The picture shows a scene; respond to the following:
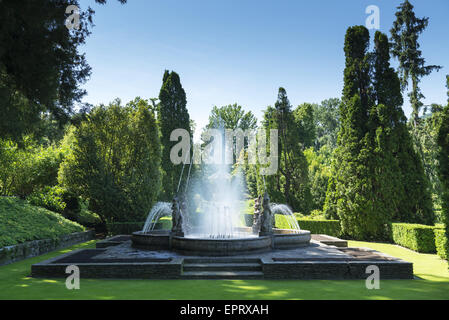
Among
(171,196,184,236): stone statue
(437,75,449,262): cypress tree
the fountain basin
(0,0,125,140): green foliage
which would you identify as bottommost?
the fountain basin

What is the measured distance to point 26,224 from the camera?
13.2 meters

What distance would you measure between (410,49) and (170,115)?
858 inches

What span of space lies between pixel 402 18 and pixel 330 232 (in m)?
19.6

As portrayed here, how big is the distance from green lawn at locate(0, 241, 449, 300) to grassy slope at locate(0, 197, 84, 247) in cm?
386

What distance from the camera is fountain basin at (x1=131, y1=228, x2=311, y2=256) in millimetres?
9289

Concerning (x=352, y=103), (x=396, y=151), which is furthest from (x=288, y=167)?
(x=396, y=151)

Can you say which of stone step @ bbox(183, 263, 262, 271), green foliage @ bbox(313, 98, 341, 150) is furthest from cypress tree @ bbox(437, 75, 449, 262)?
green foliage @ bbox(313, 98, 341, 150)

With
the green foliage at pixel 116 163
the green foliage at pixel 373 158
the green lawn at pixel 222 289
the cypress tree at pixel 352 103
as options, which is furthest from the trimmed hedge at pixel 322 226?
the green foliage at pixel 116 163

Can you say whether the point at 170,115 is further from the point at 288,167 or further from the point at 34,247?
the point at 34,247

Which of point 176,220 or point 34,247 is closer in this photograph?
point 176,220

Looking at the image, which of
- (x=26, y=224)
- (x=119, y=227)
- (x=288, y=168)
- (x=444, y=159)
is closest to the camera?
(x=444, y=159)

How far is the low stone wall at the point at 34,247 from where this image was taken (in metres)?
10.4

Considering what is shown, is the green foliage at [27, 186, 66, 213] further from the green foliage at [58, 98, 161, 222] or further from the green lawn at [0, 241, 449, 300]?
the green lawn at [0, 241, 449, 300]
